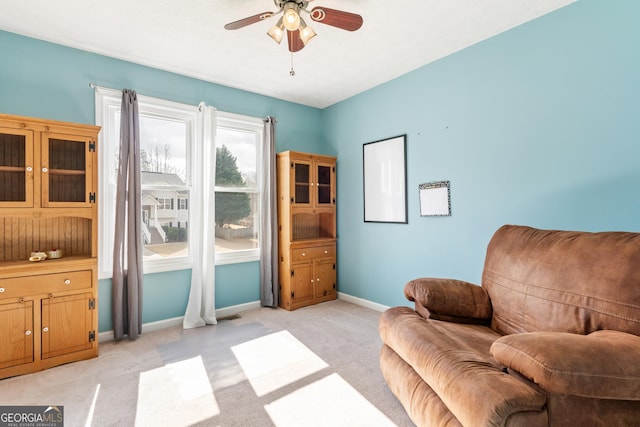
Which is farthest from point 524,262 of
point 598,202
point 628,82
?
point 628,82

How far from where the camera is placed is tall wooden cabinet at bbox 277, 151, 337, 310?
3.91 m

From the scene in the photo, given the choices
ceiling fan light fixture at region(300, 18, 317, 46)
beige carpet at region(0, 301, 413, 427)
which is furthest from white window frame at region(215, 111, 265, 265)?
ceiling fan light fixture at region(300, 18, 317, 46)

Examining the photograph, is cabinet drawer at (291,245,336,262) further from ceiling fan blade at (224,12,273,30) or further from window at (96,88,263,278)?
ceiling fan blade at (224,12,273,30)

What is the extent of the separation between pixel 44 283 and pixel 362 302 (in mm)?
3155

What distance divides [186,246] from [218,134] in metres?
1.35

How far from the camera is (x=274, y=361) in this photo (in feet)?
8.36

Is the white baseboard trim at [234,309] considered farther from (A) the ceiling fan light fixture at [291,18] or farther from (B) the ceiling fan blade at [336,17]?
(B) the ceiling fan blade at [336,17]

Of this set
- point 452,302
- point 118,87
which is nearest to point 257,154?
point 118,87

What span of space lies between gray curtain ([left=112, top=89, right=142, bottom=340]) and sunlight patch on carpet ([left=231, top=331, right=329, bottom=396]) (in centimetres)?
111

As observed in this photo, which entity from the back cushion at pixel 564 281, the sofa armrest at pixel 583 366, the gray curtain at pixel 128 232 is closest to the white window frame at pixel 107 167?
the gray curtain at pixel 128 232

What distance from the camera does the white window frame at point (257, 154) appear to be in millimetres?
3709

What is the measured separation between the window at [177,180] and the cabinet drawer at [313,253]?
1.66ft

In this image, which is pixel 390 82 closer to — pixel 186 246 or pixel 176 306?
pixel 186 246

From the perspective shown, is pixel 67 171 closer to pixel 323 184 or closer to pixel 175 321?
pixel 175 321
